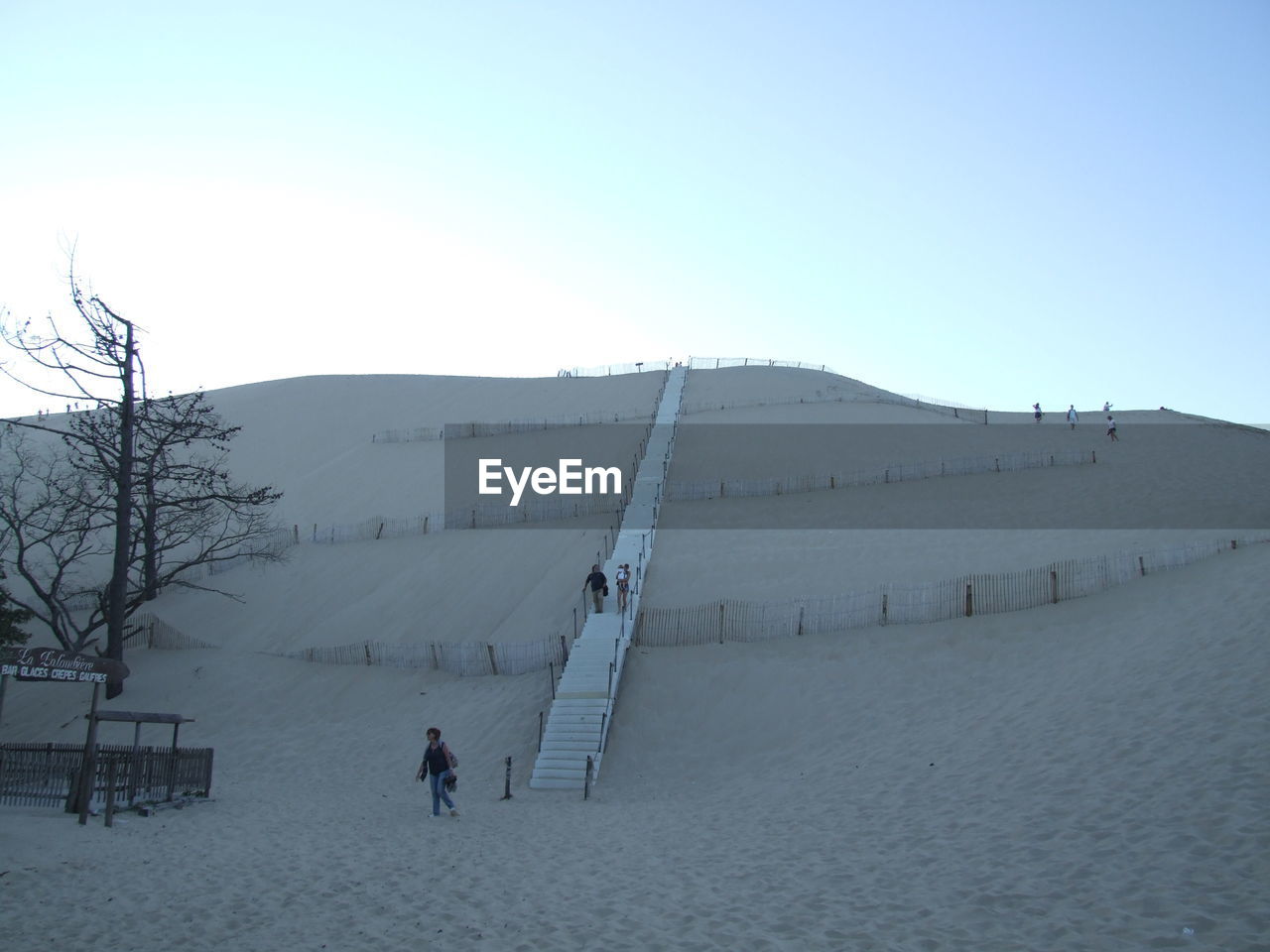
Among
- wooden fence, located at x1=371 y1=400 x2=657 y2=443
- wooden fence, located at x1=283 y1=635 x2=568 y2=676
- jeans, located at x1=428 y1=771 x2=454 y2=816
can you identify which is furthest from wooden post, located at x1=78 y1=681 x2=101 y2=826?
wooden fence, located at x1=371 y1=400 x2=657 y2=443

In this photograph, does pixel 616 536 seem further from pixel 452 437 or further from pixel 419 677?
pixel 452 437

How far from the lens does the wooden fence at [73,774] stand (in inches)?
450

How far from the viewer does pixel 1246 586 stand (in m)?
14.7

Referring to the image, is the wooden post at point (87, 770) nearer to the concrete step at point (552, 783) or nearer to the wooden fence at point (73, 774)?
the wooden fence at point (73, 774)

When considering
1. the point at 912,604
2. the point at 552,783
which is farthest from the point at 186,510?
the point at 912,604

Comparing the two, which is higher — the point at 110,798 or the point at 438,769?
the point at 438,769

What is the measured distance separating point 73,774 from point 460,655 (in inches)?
364

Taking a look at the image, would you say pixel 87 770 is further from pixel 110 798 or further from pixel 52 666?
pixel 52 666

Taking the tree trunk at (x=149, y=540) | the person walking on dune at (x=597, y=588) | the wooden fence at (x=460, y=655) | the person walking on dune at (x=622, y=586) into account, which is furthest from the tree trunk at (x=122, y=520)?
the person walking on dune at (x=622, y=586)

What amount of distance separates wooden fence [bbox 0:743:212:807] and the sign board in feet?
4.05

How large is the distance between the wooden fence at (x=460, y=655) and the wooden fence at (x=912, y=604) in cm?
209

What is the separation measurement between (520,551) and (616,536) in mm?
2851

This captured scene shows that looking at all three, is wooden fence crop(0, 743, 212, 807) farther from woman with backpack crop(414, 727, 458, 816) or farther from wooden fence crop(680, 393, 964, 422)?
wooden fence crop(680, 393, 964, 422)

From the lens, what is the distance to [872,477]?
30.9 meters
